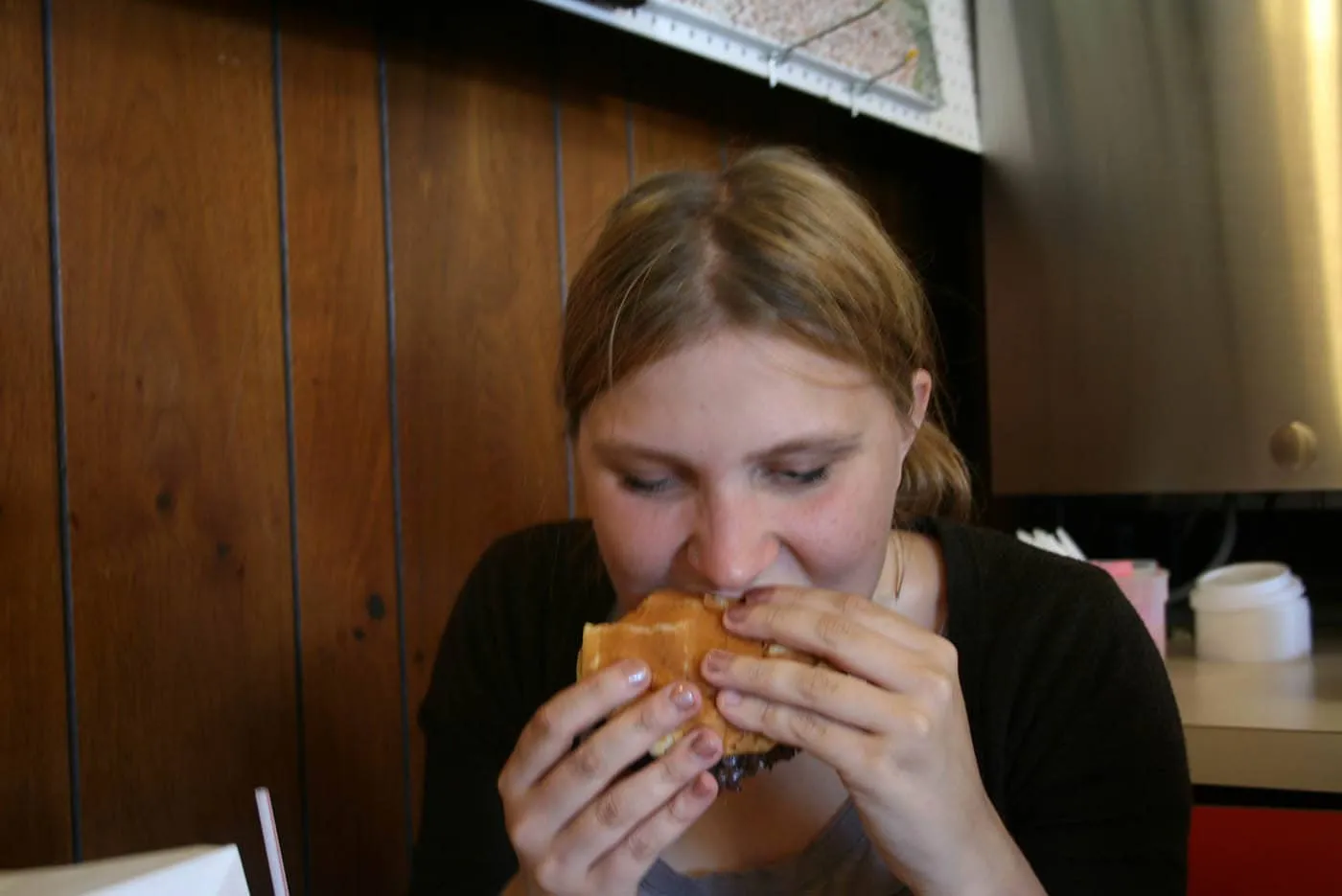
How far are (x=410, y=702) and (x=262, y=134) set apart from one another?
657 mm

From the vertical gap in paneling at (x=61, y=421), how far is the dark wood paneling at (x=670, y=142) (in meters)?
0.79

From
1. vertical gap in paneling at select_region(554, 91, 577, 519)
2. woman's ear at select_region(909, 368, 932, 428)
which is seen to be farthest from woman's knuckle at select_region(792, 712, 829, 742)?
vertical gap in paneling at select_region(554, 91, 577, 519)

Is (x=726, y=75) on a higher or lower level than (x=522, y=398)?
higher

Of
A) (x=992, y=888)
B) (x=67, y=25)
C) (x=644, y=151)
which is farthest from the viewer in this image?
(x=644, y=151)

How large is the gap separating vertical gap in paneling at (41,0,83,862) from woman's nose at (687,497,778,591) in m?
0.58

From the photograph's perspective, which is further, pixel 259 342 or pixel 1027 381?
pixel 1027 381

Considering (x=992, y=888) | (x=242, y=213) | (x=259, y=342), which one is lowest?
(x=992, y=888)

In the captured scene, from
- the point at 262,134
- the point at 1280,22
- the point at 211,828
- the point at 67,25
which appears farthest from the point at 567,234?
the point at 1280,22

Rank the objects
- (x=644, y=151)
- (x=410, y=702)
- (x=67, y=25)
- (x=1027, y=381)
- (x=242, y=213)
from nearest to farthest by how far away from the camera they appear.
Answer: (x=67, y=25)
(x=242, y=213)
(x=410, y=702)
(x=644, y=151)
(x=1027, y=381)

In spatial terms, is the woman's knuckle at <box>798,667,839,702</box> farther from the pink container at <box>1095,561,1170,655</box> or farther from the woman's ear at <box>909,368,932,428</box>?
the pink container at <box>1095,561,1170,655</box>

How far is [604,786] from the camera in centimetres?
78

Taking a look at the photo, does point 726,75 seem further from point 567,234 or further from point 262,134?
point 262,134

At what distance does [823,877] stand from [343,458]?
661mm

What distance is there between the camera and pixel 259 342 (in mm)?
1106
